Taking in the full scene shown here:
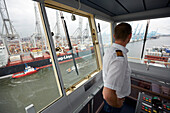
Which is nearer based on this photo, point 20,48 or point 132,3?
point 20,48

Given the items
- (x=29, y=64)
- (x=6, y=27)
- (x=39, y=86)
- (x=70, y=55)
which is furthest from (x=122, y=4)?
(x=39, y=86)

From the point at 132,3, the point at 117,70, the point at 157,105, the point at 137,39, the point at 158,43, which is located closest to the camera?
the point at 117,70

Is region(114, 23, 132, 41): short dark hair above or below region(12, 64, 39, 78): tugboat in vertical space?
above

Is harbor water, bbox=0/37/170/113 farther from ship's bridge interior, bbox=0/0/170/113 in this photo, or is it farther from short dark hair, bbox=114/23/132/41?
short dark hair, bbox=114/23/132/41

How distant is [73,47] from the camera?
1.81 metres

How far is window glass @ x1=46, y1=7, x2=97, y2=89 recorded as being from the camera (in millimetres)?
1425

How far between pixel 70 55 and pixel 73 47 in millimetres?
218

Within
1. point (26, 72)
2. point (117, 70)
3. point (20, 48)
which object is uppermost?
point (20, 48)

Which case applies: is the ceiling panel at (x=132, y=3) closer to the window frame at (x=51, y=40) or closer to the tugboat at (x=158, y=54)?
the window frame at (x=51, y=40)

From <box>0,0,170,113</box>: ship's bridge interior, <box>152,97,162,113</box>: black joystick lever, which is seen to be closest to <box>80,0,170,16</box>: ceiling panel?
<box>0,0,170,113</box>: ship's bridge interior

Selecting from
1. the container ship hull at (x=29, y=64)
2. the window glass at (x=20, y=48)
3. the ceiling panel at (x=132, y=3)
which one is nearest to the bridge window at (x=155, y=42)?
the ceiling panel at (x=132, y=3)

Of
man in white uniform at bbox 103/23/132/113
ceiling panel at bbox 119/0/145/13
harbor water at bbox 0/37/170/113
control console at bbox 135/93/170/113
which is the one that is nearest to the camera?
man in white uniform at bbox 103/23/132/113

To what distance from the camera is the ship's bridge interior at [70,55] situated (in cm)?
111

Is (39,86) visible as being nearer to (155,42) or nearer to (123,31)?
(123,31)
